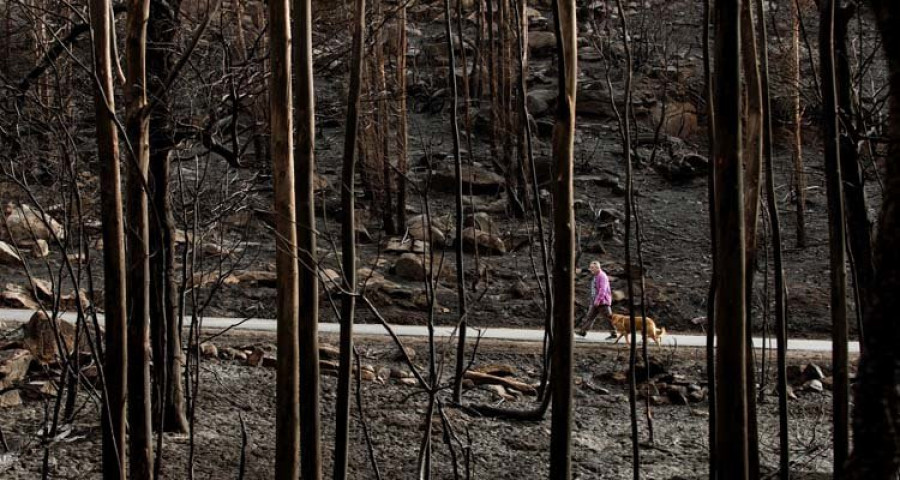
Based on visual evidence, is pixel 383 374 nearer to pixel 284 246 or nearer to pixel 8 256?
pixel 284 246

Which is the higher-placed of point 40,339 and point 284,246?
point 284,246

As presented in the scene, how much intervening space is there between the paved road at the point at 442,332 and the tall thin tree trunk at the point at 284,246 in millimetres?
9495

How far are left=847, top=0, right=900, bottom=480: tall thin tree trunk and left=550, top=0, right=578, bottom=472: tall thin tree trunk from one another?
4.91 metres

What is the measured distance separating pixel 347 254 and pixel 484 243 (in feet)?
44.5

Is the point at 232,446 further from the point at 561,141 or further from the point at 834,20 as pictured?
the point at 834,20

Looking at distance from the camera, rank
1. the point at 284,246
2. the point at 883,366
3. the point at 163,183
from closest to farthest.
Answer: the point at 883,366
the point at 284,246
the point at 163,183

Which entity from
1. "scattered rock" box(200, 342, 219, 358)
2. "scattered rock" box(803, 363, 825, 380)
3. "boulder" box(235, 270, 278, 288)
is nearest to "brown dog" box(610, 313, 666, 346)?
"scattered rock" box(803, 363, 825, 380)

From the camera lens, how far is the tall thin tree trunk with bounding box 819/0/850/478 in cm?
788

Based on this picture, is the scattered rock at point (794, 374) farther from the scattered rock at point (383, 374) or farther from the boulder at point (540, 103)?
the boulder at point (540, 103)

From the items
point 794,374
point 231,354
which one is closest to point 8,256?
point 231,354

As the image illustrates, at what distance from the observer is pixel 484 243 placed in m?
22.8

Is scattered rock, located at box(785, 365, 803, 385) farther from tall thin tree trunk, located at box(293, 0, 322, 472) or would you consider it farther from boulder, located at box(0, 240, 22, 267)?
boulder, located at box(0, 240, 22, 267)

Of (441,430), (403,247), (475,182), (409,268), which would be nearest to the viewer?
(441,430)

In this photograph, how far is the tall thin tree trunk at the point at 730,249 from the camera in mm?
5906
